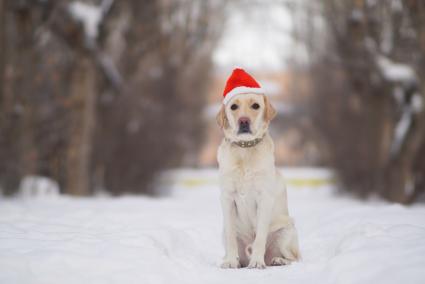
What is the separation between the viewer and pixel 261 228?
448 centimetres

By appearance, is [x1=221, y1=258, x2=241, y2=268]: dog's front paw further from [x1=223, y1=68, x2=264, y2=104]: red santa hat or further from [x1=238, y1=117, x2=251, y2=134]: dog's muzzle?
[x1=223, y1=68, x2=264, y2=104]: red santa hat

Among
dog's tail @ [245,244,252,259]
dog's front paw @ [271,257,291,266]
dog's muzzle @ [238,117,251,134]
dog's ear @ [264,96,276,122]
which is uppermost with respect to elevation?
dog's ear @ [264,96,276,122]

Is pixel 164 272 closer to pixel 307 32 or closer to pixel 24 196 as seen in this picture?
pixel 24 196

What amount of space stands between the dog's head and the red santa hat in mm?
65

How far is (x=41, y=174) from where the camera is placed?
14.8 meters

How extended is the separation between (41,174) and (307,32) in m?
9.49

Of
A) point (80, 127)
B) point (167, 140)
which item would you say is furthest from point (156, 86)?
point (80, 127)

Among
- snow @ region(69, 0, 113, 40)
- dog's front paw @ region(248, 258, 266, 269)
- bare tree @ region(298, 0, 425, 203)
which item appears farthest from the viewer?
bare tree @ region(298, 0, 425, 203)

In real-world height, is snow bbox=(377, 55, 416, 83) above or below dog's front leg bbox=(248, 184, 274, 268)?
above

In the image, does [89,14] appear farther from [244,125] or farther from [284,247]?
[284,247]

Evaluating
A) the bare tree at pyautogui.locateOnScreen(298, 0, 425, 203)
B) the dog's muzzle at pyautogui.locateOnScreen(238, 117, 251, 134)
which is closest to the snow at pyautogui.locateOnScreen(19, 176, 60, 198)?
the dog's muzzle at pyautogui.locateOnScreen(238, 117, 251, 134)

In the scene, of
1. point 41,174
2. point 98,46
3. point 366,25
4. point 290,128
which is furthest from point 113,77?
point 290,128

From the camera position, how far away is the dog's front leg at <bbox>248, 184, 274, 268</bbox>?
4.45 m

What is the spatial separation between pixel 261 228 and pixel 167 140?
14595 mm
